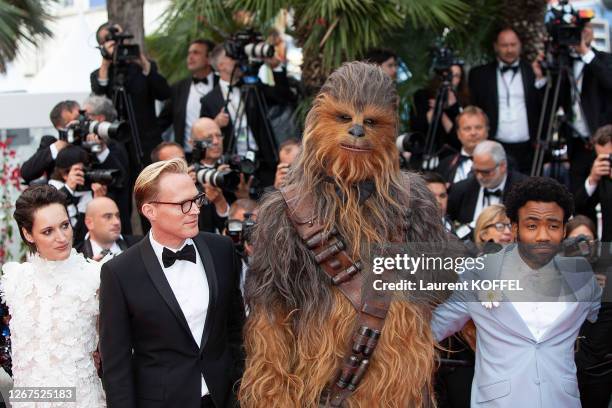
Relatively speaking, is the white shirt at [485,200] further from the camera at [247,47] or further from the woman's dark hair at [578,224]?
the camera at [247,47]

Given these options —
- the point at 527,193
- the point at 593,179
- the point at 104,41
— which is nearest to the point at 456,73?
the point at 593,179

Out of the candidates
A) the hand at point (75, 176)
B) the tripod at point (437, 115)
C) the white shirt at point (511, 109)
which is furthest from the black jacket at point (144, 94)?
the white shirt at point (511, 109)

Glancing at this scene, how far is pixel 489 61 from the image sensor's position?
8.95 meters

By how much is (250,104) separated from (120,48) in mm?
1078

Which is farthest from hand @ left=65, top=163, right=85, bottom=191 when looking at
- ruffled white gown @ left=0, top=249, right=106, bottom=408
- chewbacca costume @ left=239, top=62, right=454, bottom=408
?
chewbacca costume @ left=239, top=62, right=454, bottom=408

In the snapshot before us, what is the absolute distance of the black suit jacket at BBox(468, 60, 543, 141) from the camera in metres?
7.98

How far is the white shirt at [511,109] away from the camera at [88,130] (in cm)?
302

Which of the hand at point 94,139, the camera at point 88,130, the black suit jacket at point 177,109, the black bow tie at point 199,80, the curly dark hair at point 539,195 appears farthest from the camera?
the black bow tie at point 199,80

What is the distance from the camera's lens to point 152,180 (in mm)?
4012

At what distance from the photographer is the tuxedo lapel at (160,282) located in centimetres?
388

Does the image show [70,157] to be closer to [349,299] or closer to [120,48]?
[120,48]

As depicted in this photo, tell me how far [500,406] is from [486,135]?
389cm

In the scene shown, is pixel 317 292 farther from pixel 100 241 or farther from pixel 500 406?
pixel 100 241

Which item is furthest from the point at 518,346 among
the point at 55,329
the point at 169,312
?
the point at 55,329
